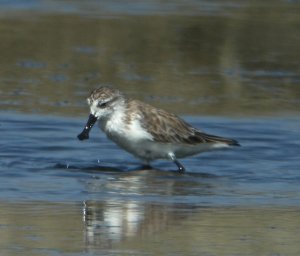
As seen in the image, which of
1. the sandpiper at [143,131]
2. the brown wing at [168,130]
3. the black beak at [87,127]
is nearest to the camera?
the black beak at [87,127]

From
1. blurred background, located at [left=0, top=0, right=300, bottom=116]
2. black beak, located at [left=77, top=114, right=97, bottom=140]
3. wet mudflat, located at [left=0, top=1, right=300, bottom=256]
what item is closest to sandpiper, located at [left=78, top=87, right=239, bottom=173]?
black beak, located at [left=77, top=114, right=97, bottom=140]

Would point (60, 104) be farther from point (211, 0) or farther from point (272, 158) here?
point (211, 0)

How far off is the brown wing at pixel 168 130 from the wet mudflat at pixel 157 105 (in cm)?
26

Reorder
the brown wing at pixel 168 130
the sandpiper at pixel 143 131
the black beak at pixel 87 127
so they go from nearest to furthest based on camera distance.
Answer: the black beak at pixel 87 127 → the sandpiper at pixel 143 131 → the brown wing at pixel 168 130

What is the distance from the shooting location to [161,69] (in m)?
16.0

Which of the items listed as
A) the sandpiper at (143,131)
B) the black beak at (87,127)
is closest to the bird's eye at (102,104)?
the sandpiper at (143,131)

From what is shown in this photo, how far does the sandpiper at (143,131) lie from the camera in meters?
11.4

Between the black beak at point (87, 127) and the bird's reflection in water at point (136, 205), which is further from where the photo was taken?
the black beak at point (87, 127)

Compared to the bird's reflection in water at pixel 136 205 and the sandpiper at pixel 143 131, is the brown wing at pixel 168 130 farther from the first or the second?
the bird's reflection in water at pixel 136 205

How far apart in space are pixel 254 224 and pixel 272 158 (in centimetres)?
328

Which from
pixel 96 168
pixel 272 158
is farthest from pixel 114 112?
pixel 272 158

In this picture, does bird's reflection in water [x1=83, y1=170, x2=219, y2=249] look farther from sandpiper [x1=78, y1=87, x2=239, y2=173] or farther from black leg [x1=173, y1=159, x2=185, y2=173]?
sandpiper [x1=78, y1=87, x2=239, y2=173]

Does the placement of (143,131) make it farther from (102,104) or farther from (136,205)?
(136,205)

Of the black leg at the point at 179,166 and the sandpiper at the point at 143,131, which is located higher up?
the sandpiper at the point at 143,131
